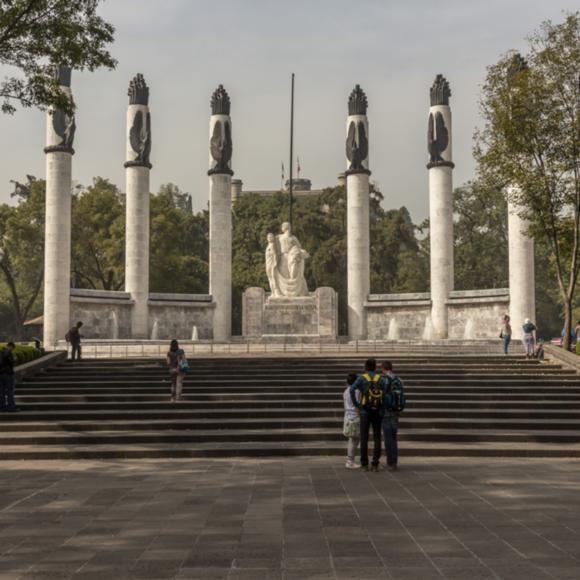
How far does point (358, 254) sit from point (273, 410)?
2489 centimetres

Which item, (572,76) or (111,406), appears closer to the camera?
A: (111,406)

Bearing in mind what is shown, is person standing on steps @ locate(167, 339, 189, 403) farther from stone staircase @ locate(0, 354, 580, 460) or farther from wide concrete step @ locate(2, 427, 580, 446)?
wide concrete step @ locate(2, 427, 580, 446)

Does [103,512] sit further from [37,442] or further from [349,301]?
[349,301]

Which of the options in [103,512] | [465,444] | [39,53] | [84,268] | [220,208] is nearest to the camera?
[103,512]

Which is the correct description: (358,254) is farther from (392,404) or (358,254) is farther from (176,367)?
(392,404)

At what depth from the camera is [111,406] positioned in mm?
19219

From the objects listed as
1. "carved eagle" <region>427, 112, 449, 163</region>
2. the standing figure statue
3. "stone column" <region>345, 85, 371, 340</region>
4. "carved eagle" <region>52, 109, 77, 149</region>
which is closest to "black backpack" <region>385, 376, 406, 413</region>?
the standing figure statue

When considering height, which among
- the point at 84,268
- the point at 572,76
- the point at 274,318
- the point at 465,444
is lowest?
the point at 465,444

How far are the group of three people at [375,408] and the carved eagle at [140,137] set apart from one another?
31836 mm

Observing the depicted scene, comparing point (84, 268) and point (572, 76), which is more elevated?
point (572, 76)

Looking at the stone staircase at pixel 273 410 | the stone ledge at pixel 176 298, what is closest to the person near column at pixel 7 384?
the stone staircase at pixel 273 410

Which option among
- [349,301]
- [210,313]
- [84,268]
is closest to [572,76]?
[349,301]

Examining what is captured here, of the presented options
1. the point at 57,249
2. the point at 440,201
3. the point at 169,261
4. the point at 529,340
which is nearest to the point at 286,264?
the point at 440,201

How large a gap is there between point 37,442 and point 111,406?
3714 mm
